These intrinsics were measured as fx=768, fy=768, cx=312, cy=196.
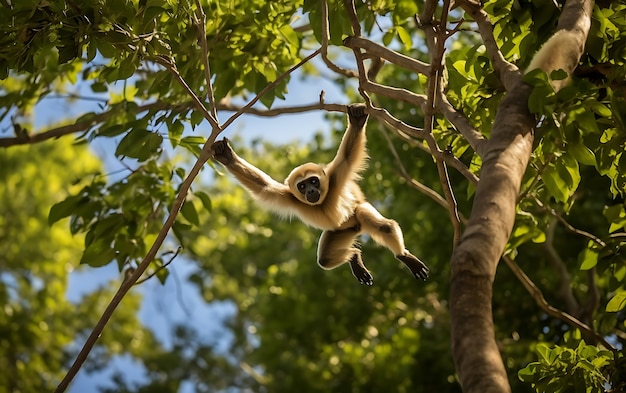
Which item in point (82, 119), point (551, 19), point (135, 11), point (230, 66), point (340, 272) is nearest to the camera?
point (551, 19)

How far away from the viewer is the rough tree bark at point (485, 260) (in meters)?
2.20

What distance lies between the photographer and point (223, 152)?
5.60m

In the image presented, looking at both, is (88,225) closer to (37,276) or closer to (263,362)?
(263,362)

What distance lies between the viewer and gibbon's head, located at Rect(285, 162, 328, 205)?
6.10m

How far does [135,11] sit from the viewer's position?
4.46 metres

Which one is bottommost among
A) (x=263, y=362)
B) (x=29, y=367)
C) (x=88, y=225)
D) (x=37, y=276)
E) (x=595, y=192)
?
(x=88, y=225)

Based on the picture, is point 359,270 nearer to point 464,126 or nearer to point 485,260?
point 464,126

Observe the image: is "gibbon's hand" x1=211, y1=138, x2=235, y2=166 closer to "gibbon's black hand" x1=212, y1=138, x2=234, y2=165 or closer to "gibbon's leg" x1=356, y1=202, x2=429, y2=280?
"gibbon's black hand" x1=212, y1=138, x2=234, y2=165

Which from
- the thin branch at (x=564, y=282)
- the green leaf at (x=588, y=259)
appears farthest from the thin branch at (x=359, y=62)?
the thin branch at (x=564, y=282)

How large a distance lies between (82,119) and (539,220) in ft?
12.2

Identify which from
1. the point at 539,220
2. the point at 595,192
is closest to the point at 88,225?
the point at 539,220

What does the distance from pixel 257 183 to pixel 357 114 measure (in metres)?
1.16

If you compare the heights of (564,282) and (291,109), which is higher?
Answer: (564,282)

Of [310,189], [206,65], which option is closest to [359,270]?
[310,189]
